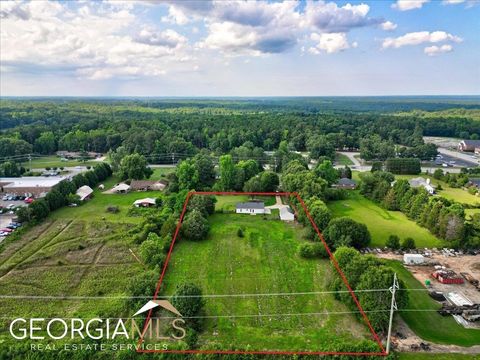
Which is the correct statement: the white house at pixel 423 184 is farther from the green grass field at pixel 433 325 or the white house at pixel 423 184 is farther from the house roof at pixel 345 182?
the green grass field at pixel 433 325

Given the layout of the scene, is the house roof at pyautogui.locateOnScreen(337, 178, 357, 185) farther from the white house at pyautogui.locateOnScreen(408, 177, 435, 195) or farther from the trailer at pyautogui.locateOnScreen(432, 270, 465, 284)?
the trailer at pyautogui.locateOnScreen(432, 270, 465, 284)

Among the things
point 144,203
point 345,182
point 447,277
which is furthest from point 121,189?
point 447,277

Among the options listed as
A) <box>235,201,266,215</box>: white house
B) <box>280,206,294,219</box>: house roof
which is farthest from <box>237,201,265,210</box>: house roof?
<box>280,206,294,219</box>: house roof

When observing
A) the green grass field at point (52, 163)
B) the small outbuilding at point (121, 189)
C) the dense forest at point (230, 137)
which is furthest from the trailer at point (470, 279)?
the green grass field at point (52, 163)

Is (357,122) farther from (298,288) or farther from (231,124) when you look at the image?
(298,288)

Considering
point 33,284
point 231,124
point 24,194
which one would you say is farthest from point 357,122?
point 33,284

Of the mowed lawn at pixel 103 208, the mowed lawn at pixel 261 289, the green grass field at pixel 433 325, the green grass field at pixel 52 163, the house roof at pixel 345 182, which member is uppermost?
the house roof at pixel 345 182
